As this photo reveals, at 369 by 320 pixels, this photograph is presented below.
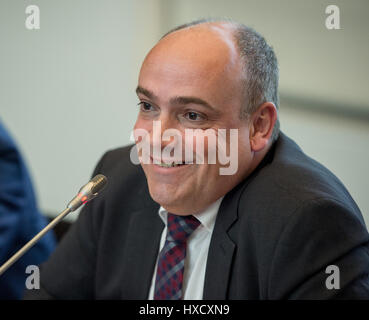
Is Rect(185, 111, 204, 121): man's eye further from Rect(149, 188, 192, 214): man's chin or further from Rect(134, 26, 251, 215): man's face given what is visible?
Rect(149, 188, 192, 214): man's chin

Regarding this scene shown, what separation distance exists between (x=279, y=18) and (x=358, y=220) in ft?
2.11

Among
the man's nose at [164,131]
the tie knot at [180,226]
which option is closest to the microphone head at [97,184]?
the man's nose at [164,131]

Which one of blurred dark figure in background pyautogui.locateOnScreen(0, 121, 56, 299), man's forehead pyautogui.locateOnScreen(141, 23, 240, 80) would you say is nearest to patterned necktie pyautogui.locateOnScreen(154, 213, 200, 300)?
man's forehead pyautogui.locateOnScreen(141, 23, 240, 80)

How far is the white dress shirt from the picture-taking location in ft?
4.08

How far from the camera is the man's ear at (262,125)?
117cm

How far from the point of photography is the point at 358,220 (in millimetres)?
1065

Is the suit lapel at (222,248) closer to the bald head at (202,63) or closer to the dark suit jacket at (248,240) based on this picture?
the dark suit jacket at (248,240)

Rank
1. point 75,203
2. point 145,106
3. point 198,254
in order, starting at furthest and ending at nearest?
point 198,254 → point 145,106 → point 75,203

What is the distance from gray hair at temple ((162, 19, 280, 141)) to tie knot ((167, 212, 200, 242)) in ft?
0.89

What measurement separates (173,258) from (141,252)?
0.10m

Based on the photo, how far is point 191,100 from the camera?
42.9 inches

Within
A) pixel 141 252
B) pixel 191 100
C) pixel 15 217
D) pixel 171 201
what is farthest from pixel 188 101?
pixel 15 217

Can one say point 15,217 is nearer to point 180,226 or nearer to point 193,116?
point 180,226
